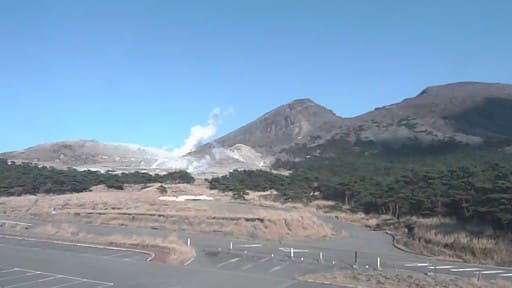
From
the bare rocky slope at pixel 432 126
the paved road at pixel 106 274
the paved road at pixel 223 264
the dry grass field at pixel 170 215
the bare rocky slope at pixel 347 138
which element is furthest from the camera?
the bare rocky slope at pixel 432 126

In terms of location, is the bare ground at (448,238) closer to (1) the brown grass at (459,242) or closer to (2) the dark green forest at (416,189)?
(1) the brown grass at (459,242)

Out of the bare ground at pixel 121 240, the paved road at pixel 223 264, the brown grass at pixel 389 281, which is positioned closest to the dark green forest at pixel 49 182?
the bare ground at pixel 121 240

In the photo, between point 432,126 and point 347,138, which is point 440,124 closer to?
point 432,126

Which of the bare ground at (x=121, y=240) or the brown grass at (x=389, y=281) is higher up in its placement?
the bare ground at (x=121, y=240)

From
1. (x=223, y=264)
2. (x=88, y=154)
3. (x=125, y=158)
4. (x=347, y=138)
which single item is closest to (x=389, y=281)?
(x=223, y=264)

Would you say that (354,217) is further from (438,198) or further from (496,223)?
(496,223)

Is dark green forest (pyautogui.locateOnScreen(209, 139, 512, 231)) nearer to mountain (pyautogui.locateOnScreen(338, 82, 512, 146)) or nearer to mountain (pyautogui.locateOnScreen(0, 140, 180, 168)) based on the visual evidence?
mountain (pyautogui.locateOnScreen(0, 140, 180, 168))

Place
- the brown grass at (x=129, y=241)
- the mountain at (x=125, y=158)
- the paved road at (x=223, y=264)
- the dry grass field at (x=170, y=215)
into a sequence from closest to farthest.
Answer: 1. the paved road at (x=223, y=264)
2. the brown grass at (x=129, y=241)
3. the dry grass field at (x=170, y=215)
4. the mountain at (x=125, y=158)
